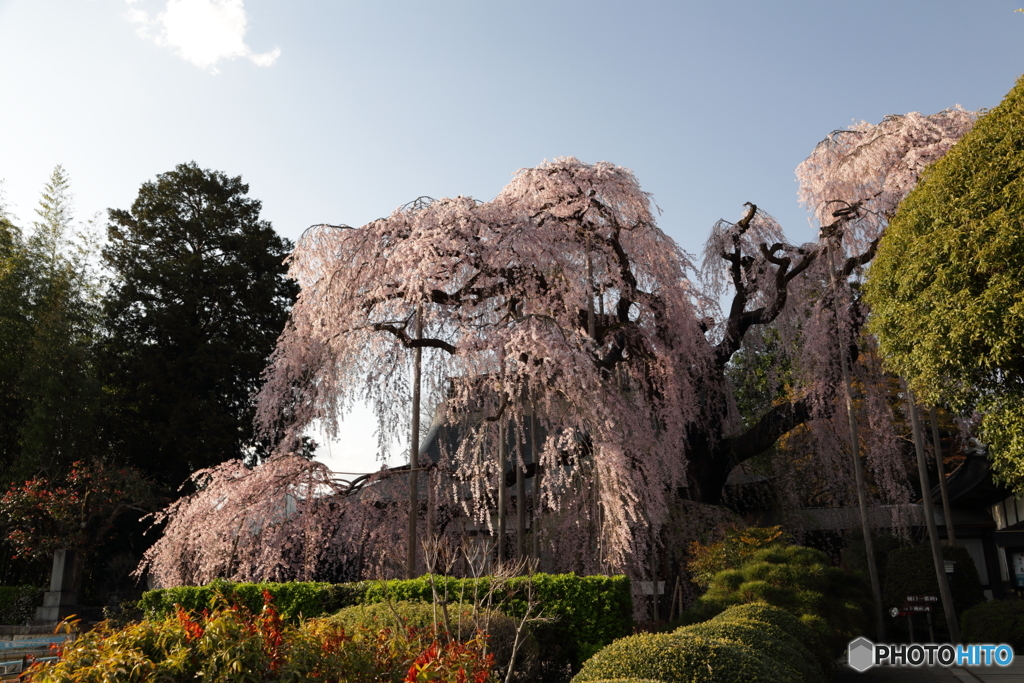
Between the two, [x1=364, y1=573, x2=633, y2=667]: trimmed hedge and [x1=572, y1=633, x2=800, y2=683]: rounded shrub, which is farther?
[x1=364, y1=573, x2=633, y2=667]: trimmed hedge

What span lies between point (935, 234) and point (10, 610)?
21977 millimetres

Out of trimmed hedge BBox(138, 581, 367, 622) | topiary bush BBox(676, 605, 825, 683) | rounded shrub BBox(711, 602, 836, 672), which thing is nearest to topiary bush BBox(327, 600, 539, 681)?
trimmed hedge BBox(138, 581, 367, 622)

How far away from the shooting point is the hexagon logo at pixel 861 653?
10383 millimetres

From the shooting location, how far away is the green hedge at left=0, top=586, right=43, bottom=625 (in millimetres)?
18359

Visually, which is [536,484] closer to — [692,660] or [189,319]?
[692,660]

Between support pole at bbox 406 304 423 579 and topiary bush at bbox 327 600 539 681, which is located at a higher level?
support pole at bbox 406 304 423 579

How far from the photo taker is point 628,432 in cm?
1116

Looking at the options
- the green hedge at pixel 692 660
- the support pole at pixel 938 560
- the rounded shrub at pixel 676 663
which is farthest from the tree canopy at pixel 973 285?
the rounded shrub at pixel 676 663

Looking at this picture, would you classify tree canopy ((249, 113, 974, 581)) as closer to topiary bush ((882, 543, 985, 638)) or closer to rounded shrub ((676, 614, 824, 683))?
topiary bush ((882, 543, 985, 638))

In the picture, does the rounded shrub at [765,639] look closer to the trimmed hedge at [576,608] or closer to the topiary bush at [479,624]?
the trimmed hedge at [576,608]

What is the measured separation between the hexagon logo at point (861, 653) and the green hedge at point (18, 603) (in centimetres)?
1920

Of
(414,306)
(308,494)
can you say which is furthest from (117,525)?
(414,306)

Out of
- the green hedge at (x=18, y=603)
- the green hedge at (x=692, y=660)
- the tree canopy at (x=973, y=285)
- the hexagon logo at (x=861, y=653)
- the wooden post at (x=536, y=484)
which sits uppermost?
the tree canopy at (x=973, y=285)

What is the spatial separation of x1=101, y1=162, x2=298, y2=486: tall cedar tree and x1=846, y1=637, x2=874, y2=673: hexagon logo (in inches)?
647
